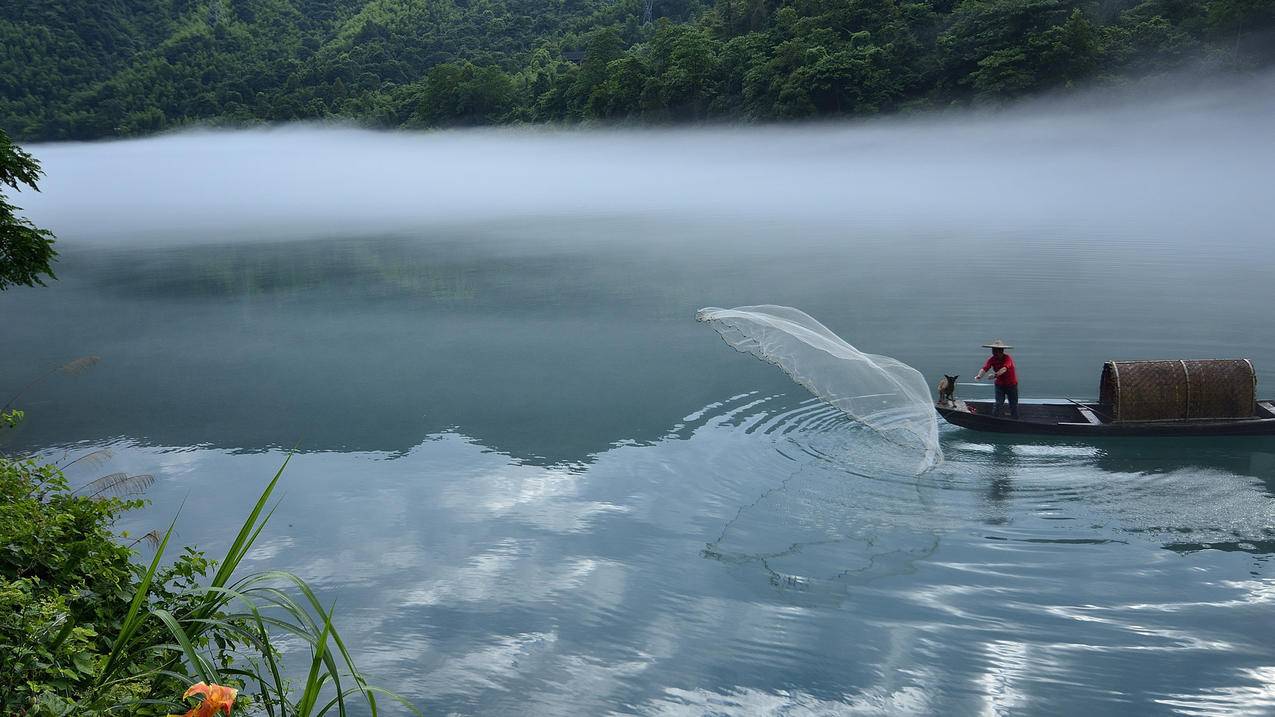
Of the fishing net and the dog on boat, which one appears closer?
the fishing net

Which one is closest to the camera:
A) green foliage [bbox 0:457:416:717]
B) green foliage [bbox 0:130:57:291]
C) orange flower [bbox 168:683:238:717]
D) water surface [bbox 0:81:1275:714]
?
orange flower [bbox 168:683:238:717]

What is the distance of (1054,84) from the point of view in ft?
217

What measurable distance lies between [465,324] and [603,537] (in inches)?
498

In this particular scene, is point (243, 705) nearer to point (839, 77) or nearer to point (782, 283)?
point (782, 283)

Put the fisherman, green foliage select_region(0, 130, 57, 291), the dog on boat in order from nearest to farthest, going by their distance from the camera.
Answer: green foliage select_region(0, 130, 57, 291) < the fisherman < the dog on boat

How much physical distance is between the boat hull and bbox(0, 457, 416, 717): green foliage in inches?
354

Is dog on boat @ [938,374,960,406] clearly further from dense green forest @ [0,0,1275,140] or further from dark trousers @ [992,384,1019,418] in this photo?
dense green forest @ [0,0,1275,140]

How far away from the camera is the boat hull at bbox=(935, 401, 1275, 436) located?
→ 1255 cm

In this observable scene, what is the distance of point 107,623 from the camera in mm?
5883

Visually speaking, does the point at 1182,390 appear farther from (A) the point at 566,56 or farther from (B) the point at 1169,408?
(A) the point at 566,56

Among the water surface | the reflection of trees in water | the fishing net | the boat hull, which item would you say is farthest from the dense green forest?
the reflection of trees in water

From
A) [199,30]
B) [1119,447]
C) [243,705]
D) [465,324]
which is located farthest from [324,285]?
[199,30]

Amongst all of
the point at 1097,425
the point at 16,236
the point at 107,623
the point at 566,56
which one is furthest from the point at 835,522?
the point at 566,56

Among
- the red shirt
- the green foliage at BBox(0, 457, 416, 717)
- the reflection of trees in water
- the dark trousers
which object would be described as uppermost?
the red shirt
